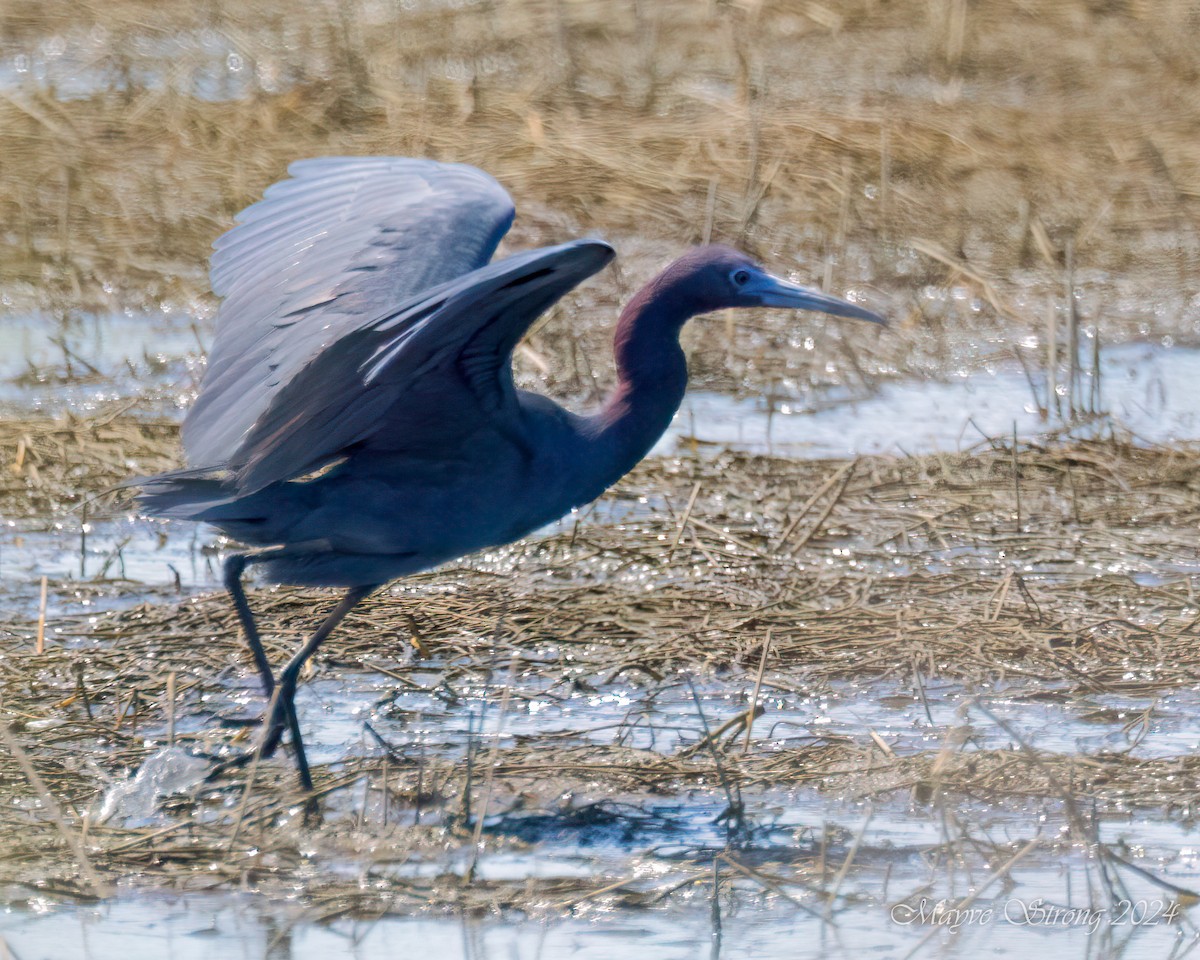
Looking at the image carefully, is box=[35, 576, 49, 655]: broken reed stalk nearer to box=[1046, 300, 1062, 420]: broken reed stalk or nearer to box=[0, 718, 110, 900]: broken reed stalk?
box=[0, 718, 110, 900]: broken reed stalk

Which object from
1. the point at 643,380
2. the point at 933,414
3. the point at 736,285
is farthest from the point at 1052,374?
the point at 643,380

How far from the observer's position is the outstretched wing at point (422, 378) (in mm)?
3490

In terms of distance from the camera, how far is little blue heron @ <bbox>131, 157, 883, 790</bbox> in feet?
13.1

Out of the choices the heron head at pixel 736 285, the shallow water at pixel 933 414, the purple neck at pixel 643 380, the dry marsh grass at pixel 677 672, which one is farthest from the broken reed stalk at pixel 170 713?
the shallow water at pixel 933 414

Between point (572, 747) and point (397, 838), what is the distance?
0.63 m

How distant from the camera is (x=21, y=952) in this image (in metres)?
3.31

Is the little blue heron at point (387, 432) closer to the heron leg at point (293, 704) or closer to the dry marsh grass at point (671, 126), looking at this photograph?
the heron leg at point (293, 704)

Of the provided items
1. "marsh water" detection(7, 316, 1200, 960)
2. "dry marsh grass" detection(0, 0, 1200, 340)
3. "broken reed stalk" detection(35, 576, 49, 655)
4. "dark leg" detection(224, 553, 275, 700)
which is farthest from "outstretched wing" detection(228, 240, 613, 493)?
"dry marsh grass" detection(0, 0, 1200, 340)

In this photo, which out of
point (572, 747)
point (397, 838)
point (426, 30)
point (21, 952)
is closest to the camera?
point (21, 952)

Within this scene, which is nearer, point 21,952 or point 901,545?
point 21,952

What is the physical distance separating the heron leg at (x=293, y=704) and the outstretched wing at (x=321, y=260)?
1.46 feet

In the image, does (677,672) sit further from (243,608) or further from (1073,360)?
(1073,360)

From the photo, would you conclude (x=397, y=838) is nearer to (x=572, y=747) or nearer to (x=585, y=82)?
(x=572, y=747)

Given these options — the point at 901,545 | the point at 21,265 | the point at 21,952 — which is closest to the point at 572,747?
the point at 21,952
